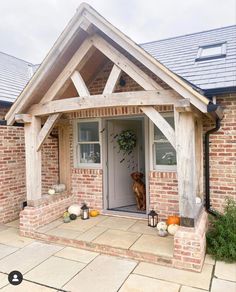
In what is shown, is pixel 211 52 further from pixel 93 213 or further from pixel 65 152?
pixel 93 213

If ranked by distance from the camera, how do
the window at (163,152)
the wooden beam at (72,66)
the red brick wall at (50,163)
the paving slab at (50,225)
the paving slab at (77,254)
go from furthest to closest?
the red brick wall at (50,163)
the window at (163,152)
the paving slab at (50,225)
the wooden beam at (72,66)
the paving slab at (77,254)

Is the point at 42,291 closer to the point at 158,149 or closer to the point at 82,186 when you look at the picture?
the point at 82,186

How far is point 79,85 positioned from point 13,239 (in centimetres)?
332

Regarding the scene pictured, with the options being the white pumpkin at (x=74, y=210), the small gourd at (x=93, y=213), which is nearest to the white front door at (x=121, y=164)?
the small gourd at (x=93, y=213)

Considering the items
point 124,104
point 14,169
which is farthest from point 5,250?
point 124,104

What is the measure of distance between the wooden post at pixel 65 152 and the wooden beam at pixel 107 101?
1.30m

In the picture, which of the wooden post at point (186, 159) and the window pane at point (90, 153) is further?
the window pane at point (90, 153)

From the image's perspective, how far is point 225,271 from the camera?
357 centimetres

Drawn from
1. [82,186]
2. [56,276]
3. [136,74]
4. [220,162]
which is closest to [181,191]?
[220,162]

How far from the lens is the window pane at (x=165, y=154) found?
520 centimetres

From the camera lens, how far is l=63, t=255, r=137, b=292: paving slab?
3.27m

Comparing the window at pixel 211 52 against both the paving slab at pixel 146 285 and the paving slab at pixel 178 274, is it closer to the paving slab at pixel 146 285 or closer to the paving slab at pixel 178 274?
the paving slab at pixel 178 274

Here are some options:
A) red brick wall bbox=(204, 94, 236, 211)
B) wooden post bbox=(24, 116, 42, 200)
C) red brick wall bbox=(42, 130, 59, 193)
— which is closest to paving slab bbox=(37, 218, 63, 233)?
wooden post bbox=(24, 116, 42, 200)

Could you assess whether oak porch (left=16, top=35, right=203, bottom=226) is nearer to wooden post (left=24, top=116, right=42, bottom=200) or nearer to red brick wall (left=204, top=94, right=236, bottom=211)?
wooden post (left=24, top=116, right=42, bottom=200)
